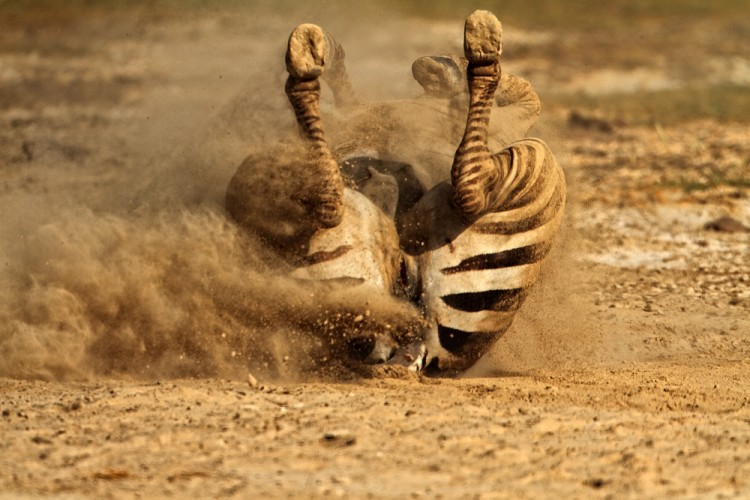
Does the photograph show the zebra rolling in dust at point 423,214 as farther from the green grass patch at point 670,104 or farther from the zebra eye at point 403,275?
the green grass patch at point 670,104

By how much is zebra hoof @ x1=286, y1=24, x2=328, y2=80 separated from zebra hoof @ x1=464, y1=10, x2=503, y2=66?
24.2 inches

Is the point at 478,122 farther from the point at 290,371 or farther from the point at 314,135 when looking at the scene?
the point at 290,371

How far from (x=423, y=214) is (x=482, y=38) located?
2.48 ft

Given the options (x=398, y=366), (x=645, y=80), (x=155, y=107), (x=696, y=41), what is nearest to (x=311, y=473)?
(x=398, y=366)

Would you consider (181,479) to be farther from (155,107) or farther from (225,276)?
(155,107)

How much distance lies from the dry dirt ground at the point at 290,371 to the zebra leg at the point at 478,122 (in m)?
0.78

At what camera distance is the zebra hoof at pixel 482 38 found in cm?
474

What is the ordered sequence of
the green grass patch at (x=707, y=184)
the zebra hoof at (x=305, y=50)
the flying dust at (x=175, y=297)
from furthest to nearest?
the green grass patch at (x=707, y=184)
the flying dust at (x=175, y=297)
the zebra hoof at (x=305, y=50)

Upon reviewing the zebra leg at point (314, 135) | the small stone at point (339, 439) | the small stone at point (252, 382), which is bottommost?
the small stone at point (339, 439)

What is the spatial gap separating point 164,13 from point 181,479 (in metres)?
16.0

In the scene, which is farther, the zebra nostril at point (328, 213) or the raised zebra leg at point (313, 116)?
the zebra nostril at point (328, 213)

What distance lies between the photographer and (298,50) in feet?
14.8

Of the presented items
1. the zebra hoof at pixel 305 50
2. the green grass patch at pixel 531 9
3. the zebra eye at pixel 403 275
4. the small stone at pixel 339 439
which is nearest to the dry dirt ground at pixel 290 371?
the small stone at pixel 339 439

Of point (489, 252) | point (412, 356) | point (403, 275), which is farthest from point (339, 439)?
point (489, 252)
